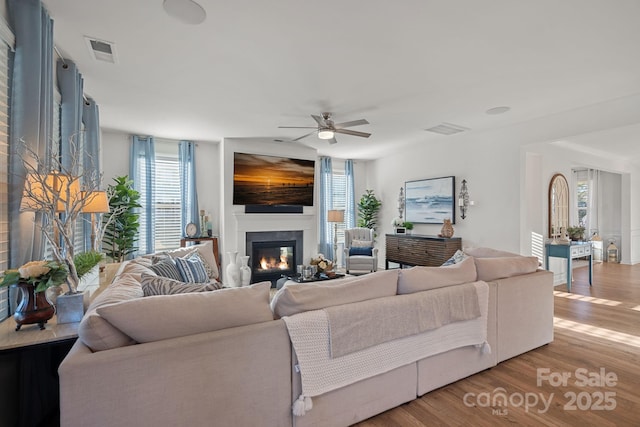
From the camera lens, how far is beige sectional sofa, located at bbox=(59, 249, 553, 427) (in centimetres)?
132


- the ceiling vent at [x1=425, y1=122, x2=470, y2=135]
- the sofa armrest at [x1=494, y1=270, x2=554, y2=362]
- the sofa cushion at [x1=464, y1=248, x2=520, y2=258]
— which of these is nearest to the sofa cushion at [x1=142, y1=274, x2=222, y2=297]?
the sofa armrest at [x1=494, y1=270, x2=554, y2=362]

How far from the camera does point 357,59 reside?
9.26 ft

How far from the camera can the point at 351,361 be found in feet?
5.98

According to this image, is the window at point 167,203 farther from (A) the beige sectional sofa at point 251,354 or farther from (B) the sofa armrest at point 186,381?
(B) the sofa armrest at point 186,381

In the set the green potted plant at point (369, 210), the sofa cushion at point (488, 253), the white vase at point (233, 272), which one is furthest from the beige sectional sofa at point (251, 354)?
the green potted plant at point (369, 210)

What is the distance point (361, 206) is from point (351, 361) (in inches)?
233

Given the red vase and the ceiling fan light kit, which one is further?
the ceiling fan light kit

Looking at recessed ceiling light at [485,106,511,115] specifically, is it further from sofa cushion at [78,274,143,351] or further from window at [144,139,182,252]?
window at [144,139,182,252]

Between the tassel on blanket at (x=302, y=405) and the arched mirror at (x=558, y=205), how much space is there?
5.69m

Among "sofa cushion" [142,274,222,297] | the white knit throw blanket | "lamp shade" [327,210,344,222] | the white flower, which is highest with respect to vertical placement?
"lamp shade" [327,210,344,222]

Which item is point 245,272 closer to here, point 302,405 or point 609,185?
point 302,405

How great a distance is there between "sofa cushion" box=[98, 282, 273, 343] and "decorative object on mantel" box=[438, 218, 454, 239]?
15.6 ft

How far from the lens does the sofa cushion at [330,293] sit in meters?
1.79

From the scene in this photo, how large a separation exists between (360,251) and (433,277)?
3946 millimetres
